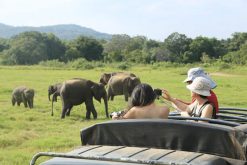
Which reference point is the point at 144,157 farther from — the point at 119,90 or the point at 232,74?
the point at 232,74

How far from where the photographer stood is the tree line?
69.4m

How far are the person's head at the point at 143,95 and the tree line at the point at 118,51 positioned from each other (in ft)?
189

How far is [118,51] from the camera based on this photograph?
77375mm

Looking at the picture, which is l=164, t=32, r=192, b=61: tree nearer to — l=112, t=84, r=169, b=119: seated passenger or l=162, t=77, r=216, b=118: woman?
l=162, t=77, r=216, b=118: woman

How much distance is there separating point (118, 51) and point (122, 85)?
55.0m

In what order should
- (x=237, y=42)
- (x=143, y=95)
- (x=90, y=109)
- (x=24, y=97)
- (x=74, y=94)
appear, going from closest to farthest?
(x=143, y=95)
(x=90, y=109)
(x=74, y=94)
(x=24, y=97)
(x=237, y=42)

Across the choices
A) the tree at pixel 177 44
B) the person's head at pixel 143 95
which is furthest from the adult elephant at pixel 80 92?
the tree at pixel 177 44

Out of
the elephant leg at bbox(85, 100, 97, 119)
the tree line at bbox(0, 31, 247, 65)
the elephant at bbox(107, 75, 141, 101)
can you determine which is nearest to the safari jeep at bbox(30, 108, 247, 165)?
the elephant leg at bbox(85, 100, 97, 119)

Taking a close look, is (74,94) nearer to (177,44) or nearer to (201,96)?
(201,96)

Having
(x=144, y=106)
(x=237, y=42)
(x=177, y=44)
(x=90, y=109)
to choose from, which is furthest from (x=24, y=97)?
(x=237, y=42)

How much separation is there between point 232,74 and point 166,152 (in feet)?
125

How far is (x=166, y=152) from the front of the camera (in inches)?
121

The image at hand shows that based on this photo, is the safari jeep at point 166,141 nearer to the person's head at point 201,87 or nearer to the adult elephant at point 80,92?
the person's head at point 201,87

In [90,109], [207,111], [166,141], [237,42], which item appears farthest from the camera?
[237,42]
